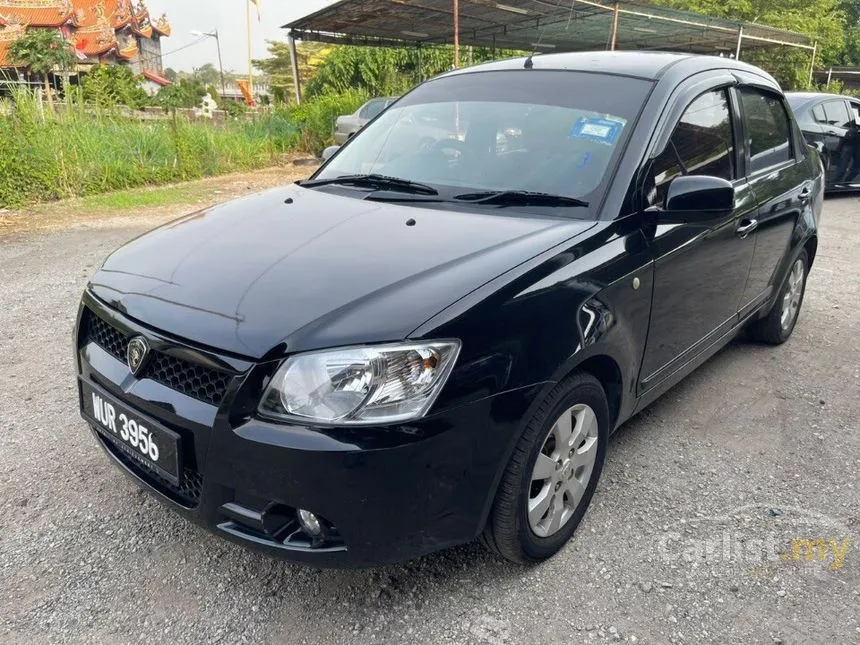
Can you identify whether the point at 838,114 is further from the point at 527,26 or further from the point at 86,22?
the point at 86,22

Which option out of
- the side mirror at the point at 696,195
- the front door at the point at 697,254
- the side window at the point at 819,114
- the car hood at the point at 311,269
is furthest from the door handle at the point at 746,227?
the side window at the point at 819,114

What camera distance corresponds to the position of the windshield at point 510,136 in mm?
2660

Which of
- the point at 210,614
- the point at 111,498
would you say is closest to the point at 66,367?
the point at 111,498

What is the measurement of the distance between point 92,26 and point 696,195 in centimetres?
5348

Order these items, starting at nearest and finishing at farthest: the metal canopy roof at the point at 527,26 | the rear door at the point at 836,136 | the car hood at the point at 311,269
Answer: the car hood at the point at 311,269
the rear door at the point at 836,136
the metal canopy roof at the point at 527,26

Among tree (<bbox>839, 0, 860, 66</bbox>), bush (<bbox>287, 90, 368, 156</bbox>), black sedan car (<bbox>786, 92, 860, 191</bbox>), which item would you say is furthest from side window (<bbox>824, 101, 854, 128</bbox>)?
tree (<bbox>839, 0, 860, 66</bbox>)

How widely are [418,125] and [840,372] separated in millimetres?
2842

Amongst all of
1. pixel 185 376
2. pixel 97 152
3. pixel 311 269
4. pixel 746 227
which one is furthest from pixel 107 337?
pixel 97 152

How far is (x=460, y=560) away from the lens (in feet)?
7.73

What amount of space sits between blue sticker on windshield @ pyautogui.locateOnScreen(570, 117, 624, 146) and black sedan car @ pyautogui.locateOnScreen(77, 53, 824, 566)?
0.01 m

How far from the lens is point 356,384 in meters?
1.79

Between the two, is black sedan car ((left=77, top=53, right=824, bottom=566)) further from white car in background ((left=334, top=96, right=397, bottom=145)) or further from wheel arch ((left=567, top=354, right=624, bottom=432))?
white car in background ((left=334, top=96, right=397, bottom=145))

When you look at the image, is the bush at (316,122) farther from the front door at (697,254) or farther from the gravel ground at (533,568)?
the front door at (697,254)

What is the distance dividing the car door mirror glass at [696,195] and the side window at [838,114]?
29.7 feet
